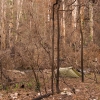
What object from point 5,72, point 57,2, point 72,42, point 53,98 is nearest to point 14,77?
point 5,72

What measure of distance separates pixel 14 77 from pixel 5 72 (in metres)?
0.50

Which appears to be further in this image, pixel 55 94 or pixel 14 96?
pixel 55 94

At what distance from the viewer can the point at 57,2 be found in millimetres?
7141

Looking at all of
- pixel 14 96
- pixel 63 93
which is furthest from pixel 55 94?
pixel 14 96

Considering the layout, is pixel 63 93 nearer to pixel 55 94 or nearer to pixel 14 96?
pixel 55 94

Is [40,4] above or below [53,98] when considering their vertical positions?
above

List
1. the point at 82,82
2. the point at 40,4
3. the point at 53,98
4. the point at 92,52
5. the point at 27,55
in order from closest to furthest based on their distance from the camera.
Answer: the point at 53,98
the point at 27,55
the point at 82,82
the point at 92,52
the point at 40,4

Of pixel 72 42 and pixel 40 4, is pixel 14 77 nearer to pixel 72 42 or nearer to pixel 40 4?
pixel 72 42

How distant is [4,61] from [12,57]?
3.69ft

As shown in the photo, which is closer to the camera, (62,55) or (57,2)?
(57,2)

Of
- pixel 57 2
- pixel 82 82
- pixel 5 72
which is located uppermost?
pixel 57 2

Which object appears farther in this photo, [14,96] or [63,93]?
[63,93]

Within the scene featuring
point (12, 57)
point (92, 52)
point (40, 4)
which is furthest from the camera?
point (40, 4)

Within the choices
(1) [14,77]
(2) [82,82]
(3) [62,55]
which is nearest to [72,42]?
(3) [62,55]
